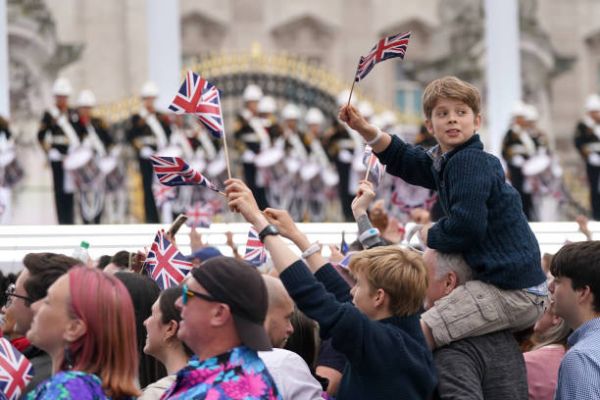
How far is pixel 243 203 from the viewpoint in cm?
500

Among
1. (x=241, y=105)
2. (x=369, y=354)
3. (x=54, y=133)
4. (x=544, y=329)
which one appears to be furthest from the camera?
(x=241, y=105)

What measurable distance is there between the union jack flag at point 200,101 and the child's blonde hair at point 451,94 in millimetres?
727

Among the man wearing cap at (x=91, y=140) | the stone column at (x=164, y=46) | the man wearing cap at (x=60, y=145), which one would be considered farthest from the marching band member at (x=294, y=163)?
the man wearing cap at (x=60, y=145)

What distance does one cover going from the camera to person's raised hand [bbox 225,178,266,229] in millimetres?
4953

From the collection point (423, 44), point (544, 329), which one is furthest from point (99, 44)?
point (544, 329)

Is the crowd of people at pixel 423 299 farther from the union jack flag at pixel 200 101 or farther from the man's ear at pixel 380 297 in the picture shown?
the union jack flag at pixel 200 101

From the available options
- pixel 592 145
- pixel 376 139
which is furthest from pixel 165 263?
pixel 592 145

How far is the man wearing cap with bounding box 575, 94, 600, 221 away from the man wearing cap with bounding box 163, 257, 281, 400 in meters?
15.8

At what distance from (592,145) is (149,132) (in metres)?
5.32

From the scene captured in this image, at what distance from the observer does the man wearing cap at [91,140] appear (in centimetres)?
1739

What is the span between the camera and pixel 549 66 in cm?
2714

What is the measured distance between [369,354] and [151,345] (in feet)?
2.22

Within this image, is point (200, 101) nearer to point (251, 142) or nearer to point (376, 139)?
point (376, 139)

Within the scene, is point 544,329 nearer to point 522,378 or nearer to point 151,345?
point 522,378
